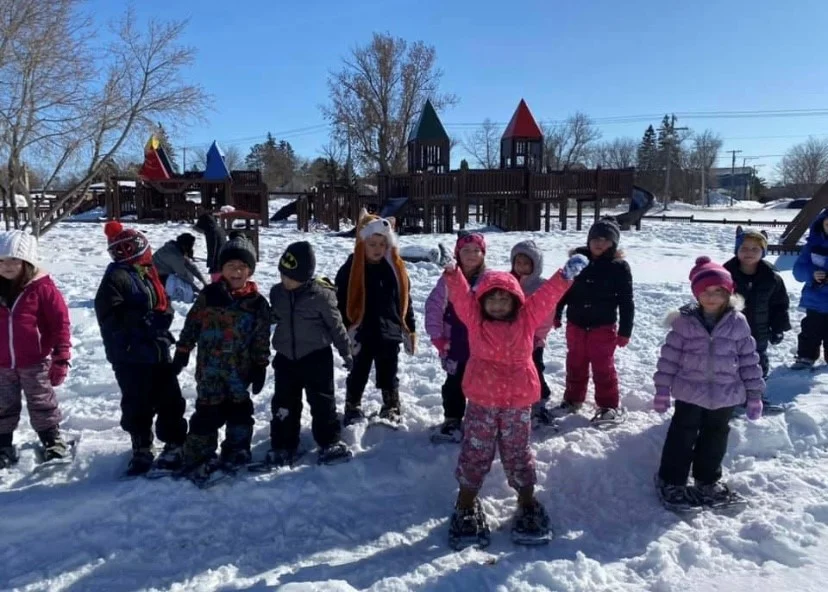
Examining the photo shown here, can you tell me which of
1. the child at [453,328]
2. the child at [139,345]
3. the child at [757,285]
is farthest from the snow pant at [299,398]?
the child at [757,285]

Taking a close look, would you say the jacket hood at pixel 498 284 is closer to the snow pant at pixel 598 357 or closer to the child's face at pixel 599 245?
the child's face at pixel 599 245

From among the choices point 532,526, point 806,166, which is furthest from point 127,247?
point 806,166

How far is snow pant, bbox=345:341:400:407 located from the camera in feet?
15.3

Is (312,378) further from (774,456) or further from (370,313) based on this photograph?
(774,456)

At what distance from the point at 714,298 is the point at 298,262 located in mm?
2443

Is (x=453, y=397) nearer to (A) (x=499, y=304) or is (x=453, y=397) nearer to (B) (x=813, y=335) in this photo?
(A) (x=499, y=304)

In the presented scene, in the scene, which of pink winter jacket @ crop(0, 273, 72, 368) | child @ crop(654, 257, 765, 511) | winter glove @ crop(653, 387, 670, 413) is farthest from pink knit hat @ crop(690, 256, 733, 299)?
pink winter jacket @ crop(0, 273, 72, 368)

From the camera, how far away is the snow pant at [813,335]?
231 inches

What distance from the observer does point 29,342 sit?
3941 mm

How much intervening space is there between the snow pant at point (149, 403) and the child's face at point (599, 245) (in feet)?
9.92

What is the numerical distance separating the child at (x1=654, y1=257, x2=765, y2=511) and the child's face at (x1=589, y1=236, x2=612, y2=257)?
870mm

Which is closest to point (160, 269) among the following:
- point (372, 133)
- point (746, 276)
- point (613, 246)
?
point (613, 246)

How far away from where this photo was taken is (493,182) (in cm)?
2344

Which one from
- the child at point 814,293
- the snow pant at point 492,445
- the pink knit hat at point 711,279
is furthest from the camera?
the child at point 814,293
